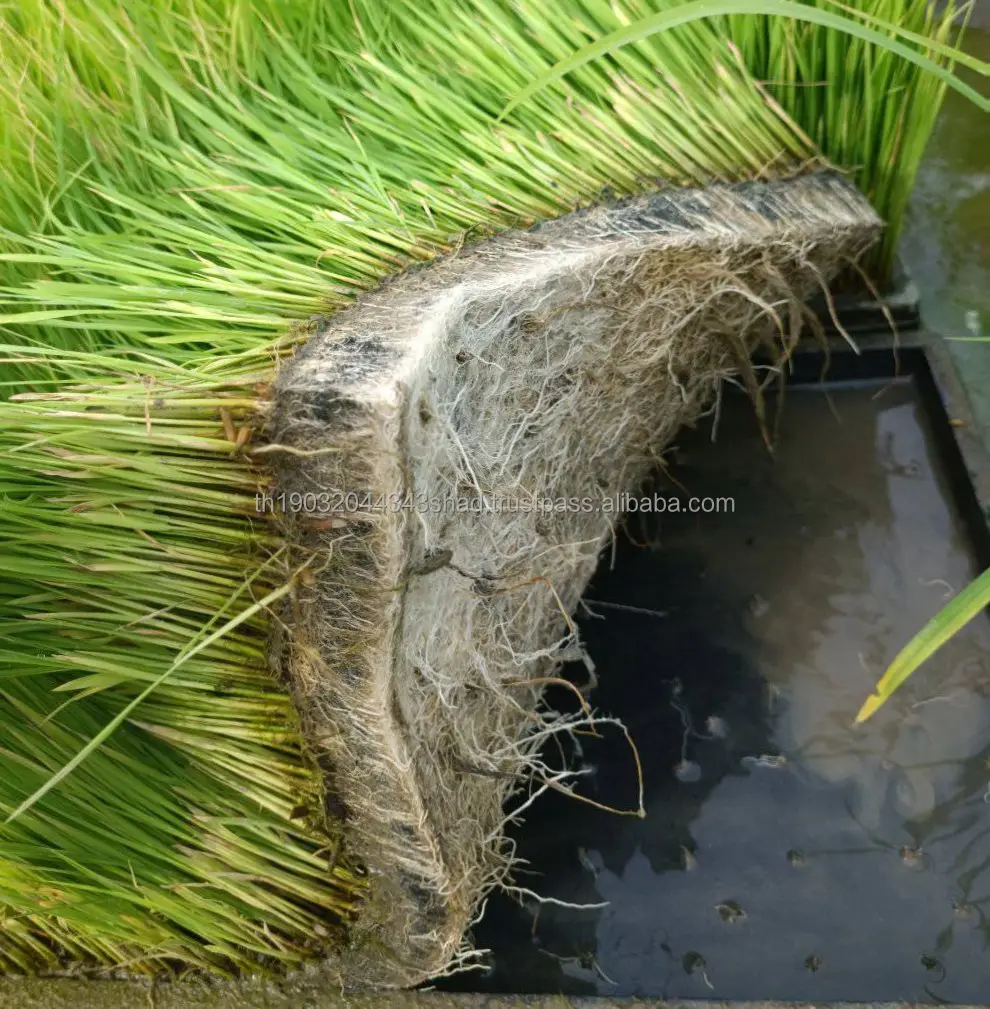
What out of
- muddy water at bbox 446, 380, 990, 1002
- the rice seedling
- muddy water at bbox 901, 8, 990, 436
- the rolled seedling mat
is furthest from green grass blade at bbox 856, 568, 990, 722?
muddy water at bbox 901, 8, 990, 436

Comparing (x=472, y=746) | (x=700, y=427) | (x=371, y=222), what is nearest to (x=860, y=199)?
(x=700, y=427)

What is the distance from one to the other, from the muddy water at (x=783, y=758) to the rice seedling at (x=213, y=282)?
36cm

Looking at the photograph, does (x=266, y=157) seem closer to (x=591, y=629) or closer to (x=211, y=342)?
(x=211, y=342)

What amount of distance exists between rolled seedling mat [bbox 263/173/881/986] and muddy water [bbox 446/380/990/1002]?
0.13 meters

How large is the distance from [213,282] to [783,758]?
91 centimetres

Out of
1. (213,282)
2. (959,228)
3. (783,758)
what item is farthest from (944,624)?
(959,228)

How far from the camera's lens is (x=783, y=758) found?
115 cm

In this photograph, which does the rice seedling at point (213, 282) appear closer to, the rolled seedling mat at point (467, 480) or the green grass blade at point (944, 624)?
the rolled seedling mat at point (467, 480)

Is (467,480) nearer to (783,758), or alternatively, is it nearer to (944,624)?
(944,624)

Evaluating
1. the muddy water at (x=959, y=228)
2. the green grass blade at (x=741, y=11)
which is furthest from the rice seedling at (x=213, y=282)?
the muddy water at (x=959, y=228)

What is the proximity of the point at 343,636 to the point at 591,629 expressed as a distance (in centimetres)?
58

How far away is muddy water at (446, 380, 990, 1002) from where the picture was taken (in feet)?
3.41

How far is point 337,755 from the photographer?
0.84 metres

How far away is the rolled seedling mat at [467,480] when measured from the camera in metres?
0.75
